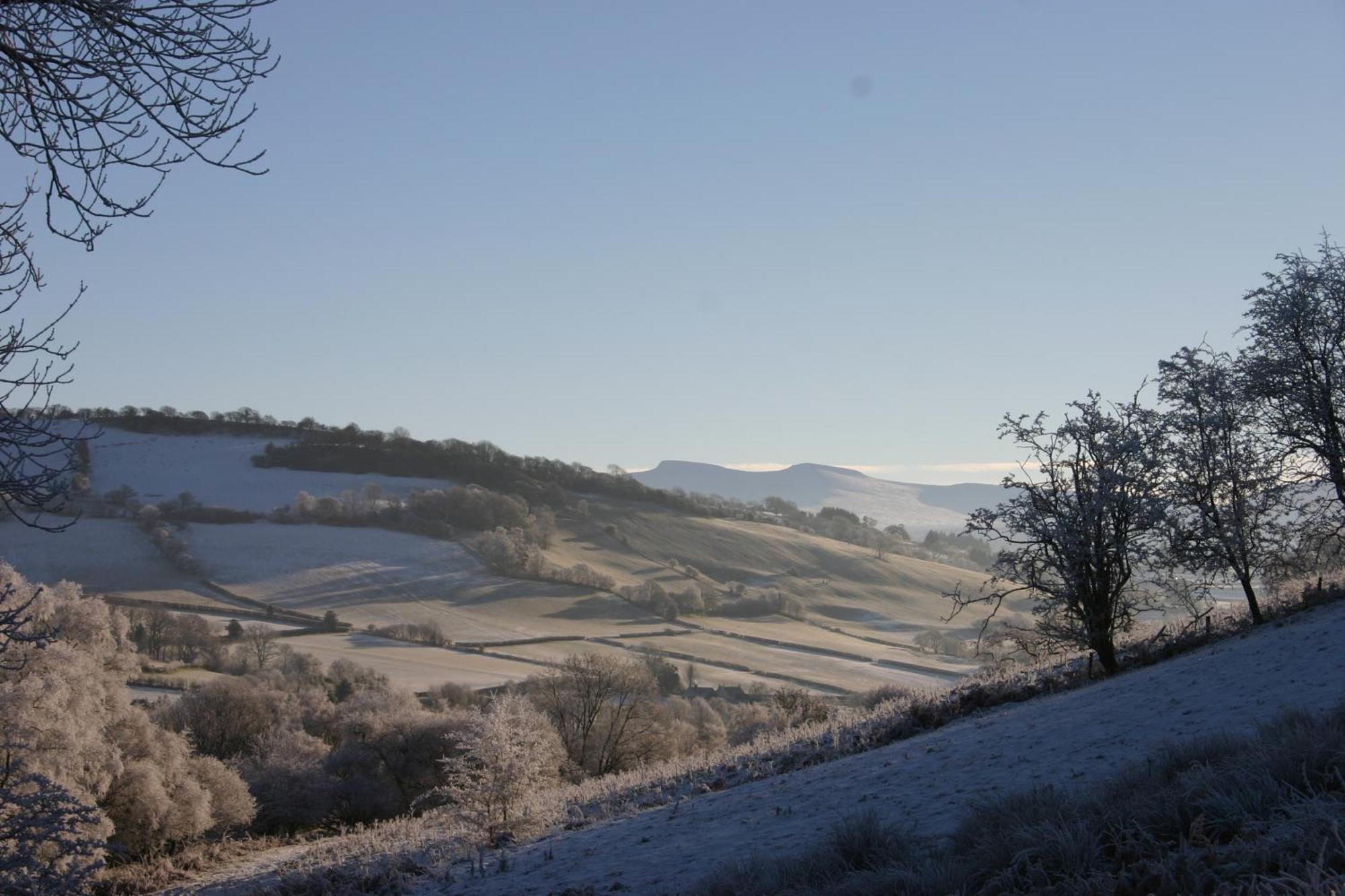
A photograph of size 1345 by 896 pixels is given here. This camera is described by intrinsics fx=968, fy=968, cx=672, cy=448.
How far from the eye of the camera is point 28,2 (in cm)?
633

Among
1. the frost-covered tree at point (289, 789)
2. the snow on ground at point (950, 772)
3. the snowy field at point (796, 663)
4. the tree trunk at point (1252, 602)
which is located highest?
the tree trunk at point (1252, 602)

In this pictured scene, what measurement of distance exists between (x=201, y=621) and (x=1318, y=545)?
65037 millimetres

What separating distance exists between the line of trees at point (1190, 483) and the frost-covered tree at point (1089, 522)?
0.03 meters

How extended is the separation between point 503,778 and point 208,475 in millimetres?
105835

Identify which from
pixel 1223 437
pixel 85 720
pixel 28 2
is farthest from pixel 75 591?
pixel 1223 437

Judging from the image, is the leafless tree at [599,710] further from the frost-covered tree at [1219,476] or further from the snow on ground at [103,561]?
the snow on ground at [103,561]

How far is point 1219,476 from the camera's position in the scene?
2009 centimetres

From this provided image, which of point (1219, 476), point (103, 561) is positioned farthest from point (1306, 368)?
point (103, 561)

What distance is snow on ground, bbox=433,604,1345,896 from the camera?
36.0 ft

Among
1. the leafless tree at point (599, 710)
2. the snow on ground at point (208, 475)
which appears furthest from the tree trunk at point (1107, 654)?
the snow on ground at point (208, 475)

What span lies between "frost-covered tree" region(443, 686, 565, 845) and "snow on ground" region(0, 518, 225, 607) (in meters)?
57.7

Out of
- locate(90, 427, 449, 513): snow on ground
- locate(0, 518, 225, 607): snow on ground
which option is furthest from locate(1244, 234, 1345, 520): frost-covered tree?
locate(90, 427, 449, 513): snow on ground

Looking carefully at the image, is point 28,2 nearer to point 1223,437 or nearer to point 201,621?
point 1223,437

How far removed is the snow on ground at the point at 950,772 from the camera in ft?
36.0
